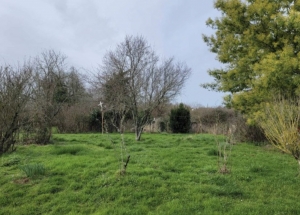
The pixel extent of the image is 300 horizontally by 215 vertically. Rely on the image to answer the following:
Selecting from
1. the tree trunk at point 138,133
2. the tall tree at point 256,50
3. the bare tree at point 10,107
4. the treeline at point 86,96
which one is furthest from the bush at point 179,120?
the bare tree at point 10,107

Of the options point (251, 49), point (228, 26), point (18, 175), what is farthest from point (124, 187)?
point (228, 26)

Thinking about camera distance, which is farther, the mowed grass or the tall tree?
the tall tree

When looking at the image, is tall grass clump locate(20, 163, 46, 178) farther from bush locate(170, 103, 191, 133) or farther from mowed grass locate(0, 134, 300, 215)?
bush locate(170, 103, 191, 133)

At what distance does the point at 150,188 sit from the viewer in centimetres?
527

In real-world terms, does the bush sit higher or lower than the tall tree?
lower

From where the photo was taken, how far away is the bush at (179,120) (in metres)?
20.6

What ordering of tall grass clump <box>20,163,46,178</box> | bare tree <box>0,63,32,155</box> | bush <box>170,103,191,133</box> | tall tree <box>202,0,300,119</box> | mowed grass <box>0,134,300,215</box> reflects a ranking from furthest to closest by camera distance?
bush <box>170,103,191,133</box>
tall tree <box>202,0,300,119</box>
tall grass clump <box>20,163,46,178</box>
bare tree <box>0,63,32,155</box>
mowed grass <box>0,134,300,215</box>

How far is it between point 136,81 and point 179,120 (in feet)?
21.6

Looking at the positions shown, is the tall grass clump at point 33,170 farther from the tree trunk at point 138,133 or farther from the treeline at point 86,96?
the tree trunk at point 138,133

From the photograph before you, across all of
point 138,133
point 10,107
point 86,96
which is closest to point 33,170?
point 10,107

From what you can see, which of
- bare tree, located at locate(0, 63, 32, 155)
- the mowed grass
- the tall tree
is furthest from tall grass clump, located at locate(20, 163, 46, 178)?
the tall tree

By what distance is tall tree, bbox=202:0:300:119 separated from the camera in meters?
10.4

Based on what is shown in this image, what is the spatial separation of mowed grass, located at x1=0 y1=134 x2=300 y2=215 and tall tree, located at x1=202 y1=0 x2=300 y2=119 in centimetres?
427

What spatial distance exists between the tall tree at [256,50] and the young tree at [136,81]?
3836 millimetres
